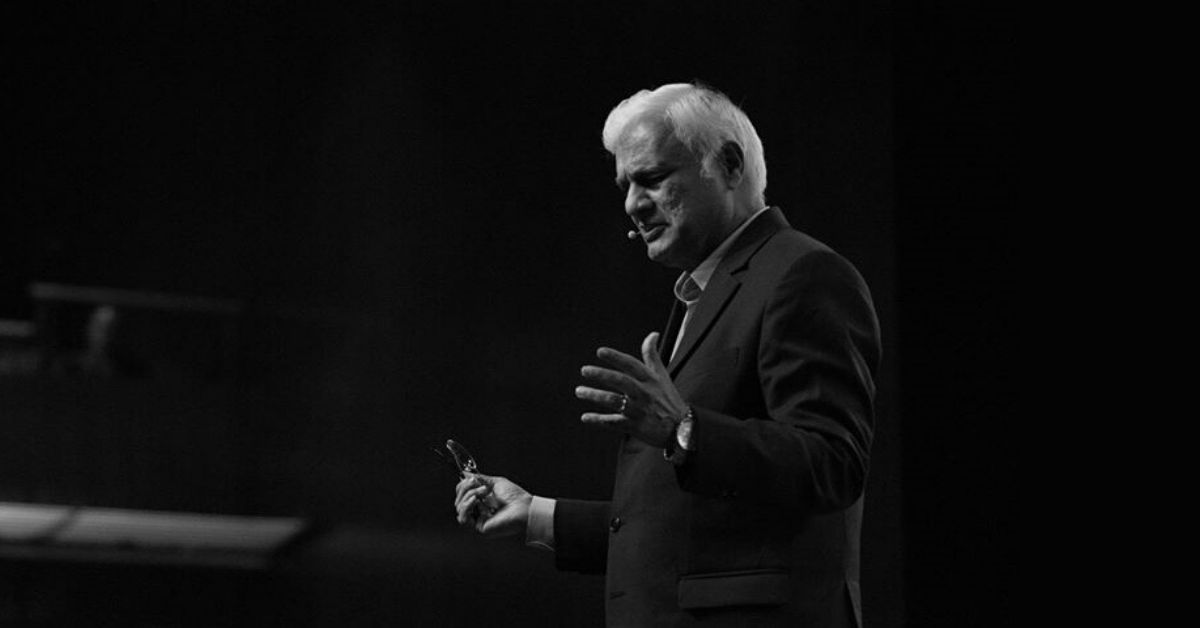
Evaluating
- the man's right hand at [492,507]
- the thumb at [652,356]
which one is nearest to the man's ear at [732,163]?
the thumb at [652,356]

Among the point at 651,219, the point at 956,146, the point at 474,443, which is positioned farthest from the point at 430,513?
the point at 651,219

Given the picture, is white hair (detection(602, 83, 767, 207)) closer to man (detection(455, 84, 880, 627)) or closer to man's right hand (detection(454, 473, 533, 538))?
man (detection(455, 84, 880, 627))

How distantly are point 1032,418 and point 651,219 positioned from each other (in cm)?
137

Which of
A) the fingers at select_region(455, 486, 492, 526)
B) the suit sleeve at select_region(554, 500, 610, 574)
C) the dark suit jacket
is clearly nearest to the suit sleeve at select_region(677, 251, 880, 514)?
the dark suit jacket

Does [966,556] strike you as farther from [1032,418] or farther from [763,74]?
[763,74]

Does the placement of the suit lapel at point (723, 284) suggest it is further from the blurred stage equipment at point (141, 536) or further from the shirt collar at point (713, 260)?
the blurred stage equipment at point (141, 536)

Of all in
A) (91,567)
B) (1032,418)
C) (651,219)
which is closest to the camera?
(651,219)

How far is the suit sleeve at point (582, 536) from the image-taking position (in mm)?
1974

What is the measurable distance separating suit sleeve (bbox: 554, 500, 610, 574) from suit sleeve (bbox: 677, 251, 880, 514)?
389 millimetres

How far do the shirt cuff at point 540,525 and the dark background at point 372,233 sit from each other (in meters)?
1.25

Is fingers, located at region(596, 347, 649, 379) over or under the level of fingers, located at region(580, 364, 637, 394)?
over

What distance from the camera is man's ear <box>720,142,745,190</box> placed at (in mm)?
1850

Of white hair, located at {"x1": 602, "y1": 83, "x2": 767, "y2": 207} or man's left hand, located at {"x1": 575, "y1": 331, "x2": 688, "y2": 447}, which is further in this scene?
white hair, located at {"x1": 602, "y1": 83, "x2": 767, "y2": 207}

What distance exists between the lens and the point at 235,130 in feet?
11.1
